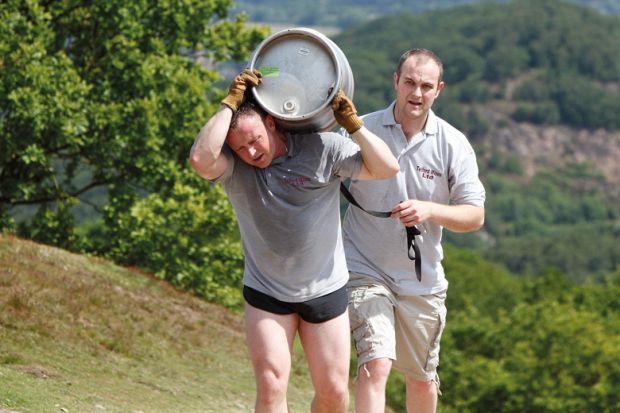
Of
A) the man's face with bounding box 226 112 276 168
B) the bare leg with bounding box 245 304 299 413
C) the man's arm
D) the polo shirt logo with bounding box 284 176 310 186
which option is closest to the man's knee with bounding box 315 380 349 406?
the bare leg with bounding box 245 304 299 413

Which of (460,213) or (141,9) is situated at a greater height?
(141,9)

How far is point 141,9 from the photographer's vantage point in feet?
69.2

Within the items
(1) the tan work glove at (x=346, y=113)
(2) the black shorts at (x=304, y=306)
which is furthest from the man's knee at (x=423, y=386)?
(1) the tan work glove at (x=346, y=113)

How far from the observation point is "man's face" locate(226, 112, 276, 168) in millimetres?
5820

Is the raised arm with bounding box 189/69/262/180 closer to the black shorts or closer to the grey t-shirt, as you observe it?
the grey t-shirt

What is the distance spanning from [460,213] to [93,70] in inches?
601

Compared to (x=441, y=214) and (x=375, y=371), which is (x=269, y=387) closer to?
(x=375, y=371)

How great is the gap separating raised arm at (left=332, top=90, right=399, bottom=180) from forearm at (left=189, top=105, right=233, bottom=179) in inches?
22.0

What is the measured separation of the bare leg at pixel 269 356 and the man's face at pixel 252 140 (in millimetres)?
785

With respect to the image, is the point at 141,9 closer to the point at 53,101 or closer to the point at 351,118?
the point at 53,101

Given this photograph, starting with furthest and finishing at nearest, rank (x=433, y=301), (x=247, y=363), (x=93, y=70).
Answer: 1. (x=93, y=70)
2. (x=247, y=363)
3. (x=433, y=301)

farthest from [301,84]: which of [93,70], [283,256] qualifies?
[93,70]

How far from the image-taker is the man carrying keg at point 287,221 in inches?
231

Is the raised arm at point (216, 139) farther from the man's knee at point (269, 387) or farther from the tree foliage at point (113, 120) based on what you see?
the tree foliage at point (113, 120)
